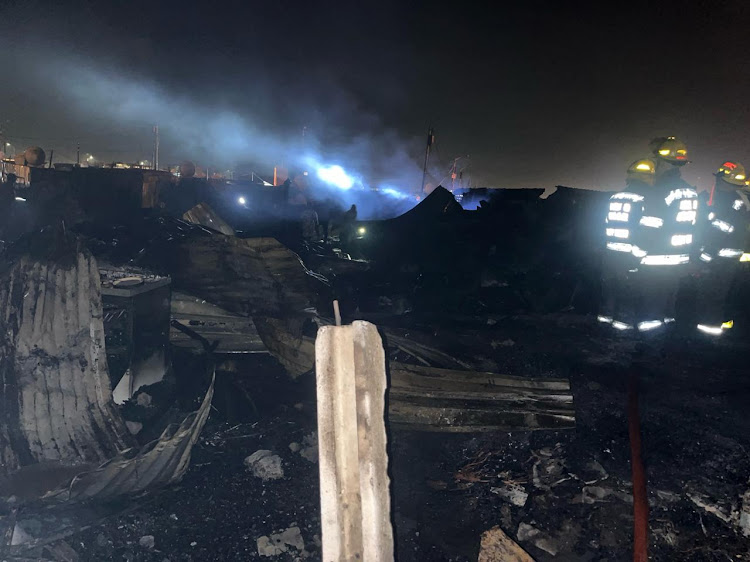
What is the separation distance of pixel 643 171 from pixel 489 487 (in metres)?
5.28

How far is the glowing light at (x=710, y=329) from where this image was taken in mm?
6663

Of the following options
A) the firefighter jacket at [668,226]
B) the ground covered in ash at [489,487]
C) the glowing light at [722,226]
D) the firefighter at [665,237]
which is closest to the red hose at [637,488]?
the ground covered in ash at [489,487]

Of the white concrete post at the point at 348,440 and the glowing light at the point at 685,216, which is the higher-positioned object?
the glowing light at the point at 685,216

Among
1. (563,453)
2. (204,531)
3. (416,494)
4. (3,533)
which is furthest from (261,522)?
(563,453)

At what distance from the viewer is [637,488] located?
3293 mm

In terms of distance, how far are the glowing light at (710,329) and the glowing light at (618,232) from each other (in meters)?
2.19

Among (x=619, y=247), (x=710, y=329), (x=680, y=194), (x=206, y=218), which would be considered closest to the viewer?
(x=680, y=194)

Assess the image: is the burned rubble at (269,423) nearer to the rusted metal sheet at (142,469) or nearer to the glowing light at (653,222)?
the rusted metal sheet at (142,469)

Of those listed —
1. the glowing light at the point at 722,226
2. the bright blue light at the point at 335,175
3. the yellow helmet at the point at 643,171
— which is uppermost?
the bright blue light at the point at 335,175

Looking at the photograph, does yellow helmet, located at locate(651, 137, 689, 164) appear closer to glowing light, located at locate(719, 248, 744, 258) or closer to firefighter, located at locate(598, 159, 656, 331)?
firefighter, located at locate(598, 159, 656, 331)

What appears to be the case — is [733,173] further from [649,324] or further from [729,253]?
[649,324]

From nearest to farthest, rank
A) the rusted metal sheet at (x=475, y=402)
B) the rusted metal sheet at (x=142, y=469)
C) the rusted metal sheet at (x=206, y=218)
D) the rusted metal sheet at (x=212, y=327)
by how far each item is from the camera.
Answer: the rusted metal sheet at (x=142, y=469) → the rusted metal sheet at (x=475, y=402) → the rusted metal sheet at (x=212, y=327) → the rusted metal sheet at (x=206, y=218)

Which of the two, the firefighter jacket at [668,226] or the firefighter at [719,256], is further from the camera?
the firefighter at [719,256]

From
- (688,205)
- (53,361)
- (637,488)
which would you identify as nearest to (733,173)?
(688,205)
